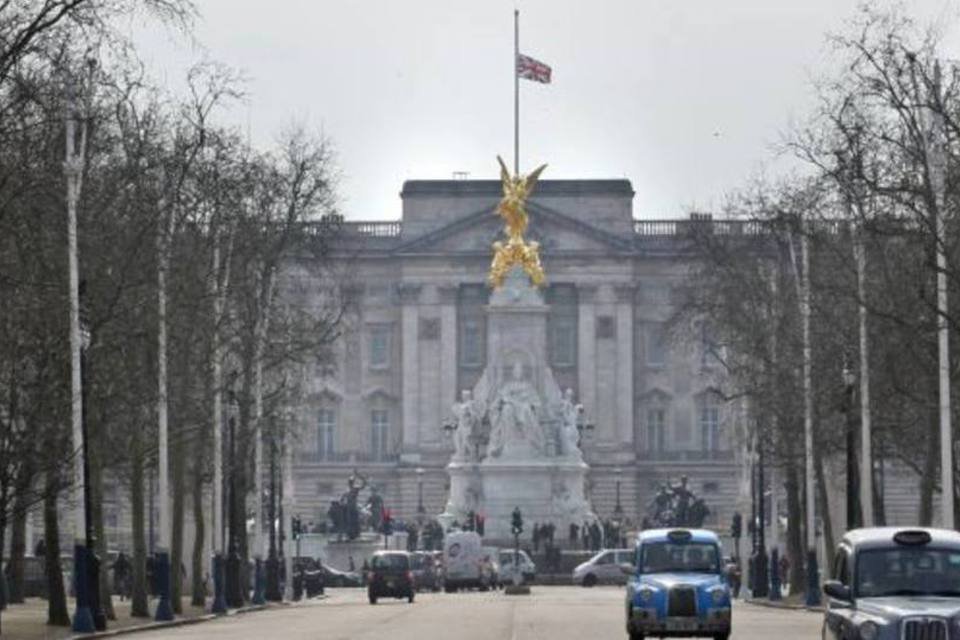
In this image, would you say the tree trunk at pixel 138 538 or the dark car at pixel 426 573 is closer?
the tree trunk at pixel 138 538

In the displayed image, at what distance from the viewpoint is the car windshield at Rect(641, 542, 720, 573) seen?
57.0 m

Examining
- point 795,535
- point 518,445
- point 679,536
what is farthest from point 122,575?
point 679,536

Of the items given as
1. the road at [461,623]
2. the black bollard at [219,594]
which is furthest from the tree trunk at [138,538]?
the black bollard at [219,594]

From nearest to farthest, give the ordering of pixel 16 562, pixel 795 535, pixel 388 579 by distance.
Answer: pixel 16 562 < pixel 388 579 < pixel 795 535

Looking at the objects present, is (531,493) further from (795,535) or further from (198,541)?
(198,541)

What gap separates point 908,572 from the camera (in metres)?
41.4

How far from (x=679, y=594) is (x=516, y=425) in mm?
108981

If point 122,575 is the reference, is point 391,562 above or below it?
above

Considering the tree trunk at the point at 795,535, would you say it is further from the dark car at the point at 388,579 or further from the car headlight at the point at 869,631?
the car headlight at the point at 869,631

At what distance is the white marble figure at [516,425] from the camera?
164 metres

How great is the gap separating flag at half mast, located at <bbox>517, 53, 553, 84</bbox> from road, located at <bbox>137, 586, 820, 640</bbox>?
7340 cm

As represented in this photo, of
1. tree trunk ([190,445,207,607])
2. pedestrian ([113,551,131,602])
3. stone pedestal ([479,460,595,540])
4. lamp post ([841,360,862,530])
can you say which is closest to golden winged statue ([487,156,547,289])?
stone pedestal ([479,460,595,540])

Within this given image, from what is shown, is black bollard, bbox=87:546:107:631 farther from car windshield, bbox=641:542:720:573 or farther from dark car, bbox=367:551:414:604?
dark car, bbox=367:551:414:604

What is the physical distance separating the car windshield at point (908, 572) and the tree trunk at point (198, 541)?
55619 millimetres
